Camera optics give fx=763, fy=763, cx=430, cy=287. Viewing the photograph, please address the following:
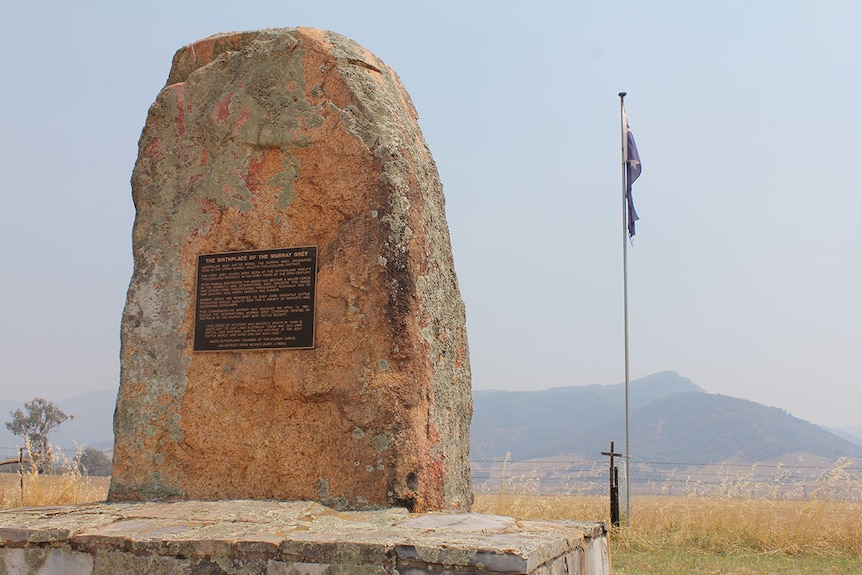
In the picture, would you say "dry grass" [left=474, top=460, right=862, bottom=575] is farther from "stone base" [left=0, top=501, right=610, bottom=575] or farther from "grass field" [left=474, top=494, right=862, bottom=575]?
"stone base" [left=0, top=501, right=610, bottom=575]

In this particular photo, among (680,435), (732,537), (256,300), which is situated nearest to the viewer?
(256,300)

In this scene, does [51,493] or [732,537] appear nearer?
[51,493]

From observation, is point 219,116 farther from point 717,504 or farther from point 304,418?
point 717,504

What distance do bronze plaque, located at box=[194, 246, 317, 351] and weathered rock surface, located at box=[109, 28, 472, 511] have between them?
63mm

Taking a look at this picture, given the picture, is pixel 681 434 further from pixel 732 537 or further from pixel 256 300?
pixel 256 300

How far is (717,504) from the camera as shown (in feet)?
26.1

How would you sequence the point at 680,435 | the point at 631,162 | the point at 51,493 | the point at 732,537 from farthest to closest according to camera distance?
the point at 680,435 → the point at 631,162 → the point at 732,537 → the point at 51,493

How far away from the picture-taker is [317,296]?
13.2 feet

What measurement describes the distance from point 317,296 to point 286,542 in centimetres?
142

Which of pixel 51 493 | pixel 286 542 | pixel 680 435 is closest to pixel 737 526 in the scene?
pixel 286 542

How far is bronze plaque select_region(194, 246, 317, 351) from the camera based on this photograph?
403 centimetres

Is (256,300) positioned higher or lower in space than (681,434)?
higher

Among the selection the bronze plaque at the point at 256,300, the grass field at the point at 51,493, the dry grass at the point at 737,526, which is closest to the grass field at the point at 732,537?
the dry grass at the point at 737,526

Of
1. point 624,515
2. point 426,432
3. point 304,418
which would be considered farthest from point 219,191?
point 624,515
